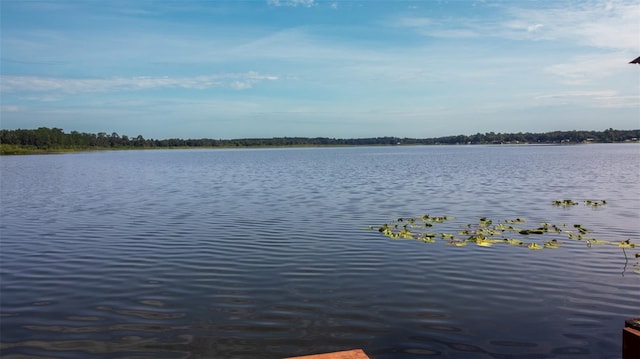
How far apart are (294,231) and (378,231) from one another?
2992mm

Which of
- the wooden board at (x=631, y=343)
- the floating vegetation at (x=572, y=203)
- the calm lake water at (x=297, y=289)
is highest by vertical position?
the wooden board at (x=631, y=343)

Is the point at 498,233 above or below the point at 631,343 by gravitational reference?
below

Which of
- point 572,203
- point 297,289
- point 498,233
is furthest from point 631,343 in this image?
point 572,203

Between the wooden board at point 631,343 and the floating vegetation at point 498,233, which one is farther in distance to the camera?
the floating vegetation at point 498,233

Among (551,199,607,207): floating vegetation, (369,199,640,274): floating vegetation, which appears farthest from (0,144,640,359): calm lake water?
(551,199,607,207): floating vegetation

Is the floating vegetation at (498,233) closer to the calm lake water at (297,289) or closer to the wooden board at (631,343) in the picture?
the calm lake water at (297,289)

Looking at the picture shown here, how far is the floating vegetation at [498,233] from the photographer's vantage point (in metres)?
15.5

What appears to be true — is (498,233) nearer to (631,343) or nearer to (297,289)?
(297,289)

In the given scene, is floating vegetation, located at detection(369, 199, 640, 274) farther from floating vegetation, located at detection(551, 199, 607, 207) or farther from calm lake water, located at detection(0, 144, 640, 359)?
floating vegetation, located at detection(551, 199, 607, 207)

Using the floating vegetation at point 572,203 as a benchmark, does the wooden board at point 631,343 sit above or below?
above

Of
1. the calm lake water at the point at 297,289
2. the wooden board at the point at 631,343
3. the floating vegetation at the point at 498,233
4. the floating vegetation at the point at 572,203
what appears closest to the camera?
the wooden board at the point at 631,343

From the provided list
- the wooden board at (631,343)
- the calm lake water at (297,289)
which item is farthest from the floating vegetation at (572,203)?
the wooden board at (631,343)

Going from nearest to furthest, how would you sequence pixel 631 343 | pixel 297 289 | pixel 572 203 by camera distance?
1. pixel 631 343
2. pixel 297 289
3. pixel 572 203

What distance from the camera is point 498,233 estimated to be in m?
17.2
